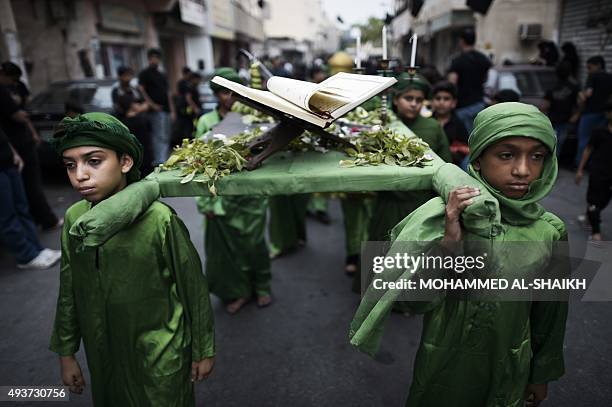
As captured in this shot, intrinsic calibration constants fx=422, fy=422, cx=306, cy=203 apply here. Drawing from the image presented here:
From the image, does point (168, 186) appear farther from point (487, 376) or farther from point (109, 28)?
point (109, 28)

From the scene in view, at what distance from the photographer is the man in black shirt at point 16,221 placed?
4145 mm

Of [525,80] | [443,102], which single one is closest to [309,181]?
[443,102]

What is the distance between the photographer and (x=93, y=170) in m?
1.60

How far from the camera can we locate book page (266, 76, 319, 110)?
Answer: 1.58 metres

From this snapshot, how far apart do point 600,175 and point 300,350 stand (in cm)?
374

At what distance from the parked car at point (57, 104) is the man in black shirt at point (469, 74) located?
583 centimetres

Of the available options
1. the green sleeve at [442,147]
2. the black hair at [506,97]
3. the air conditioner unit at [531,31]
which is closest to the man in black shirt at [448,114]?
the green sleeve at [442,147]

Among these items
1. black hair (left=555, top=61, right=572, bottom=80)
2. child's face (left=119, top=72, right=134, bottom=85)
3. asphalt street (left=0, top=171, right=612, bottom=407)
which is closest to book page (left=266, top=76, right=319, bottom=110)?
asphalt street (left=0, top=171, right=612, bottom=407)

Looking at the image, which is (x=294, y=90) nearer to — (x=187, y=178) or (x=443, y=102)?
(x=187, y=178)

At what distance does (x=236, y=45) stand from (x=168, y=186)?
3011 cm

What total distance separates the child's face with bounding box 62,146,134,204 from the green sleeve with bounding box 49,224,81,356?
1.04ft

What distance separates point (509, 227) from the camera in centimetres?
152

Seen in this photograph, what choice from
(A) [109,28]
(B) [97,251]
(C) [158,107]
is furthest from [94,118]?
(A) [109,28]

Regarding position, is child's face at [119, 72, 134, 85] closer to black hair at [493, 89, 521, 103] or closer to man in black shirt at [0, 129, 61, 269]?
man in black shirt at [0, 129, 61, 269]
